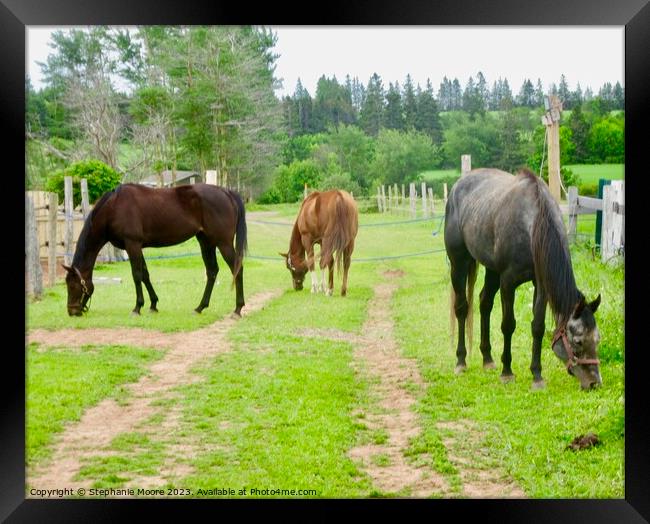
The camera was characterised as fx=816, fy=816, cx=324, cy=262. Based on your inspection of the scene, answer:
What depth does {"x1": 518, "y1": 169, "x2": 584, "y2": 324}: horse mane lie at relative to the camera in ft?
15.5

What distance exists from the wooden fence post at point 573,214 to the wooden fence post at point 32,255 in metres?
3.34

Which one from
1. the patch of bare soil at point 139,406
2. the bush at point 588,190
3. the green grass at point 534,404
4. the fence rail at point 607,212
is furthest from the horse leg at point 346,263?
the bush at point 588,190

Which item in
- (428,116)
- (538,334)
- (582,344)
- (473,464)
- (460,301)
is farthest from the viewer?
(460,301)

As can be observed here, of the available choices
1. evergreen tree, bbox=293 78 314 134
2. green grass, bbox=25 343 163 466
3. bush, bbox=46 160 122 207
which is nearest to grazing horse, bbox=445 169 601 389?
evergreen tree, bbox=293 78 314 134

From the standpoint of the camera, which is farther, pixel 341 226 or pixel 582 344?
pixel 341 226

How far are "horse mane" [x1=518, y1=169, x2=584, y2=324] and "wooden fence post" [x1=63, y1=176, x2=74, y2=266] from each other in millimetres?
2946

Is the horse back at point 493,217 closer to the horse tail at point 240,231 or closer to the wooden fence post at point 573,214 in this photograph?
the wooden fence post at point 573,214

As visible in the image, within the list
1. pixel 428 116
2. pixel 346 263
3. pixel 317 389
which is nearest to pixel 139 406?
pixel 317 389

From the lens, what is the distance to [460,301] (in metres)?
5.62

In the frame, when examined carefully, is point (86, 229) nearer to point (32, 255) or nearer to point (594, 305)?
point (32, 255)

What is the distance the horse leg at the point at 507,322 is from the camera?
202 inches

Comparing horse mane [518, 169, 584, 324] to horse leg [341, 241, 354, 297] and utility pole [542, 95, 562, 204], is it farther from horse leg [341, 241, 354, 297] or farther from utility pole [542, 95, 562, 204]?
horse leg [341, 241, 354, 297]
